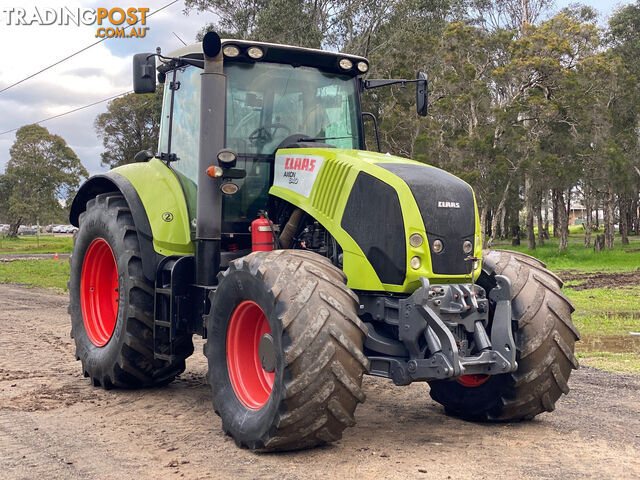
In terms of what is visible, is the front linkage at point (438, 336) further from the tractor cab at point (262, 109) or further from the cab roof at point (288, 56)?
the cab roof at point (288, 56)

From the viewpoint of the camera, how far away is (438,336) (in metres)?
5.14

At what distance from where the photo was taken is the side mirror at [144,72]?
21.6ft

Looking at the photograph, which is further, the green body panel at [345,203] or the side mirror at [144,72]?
the side mirror at [144,72]

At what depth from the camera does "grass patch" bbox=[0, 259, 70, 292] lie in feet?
71.3

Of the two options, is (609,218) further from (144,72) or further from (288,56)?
(144,72)

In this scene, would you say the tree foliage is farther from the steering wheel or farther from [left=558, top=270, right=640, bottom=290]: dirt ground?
the steering wheel

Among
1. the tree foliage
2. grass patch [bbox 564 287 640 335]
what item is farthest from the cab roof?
the tree foliage

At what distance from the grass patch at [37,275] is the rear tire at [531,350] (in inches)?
605

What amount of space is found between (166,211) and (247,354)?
185 centimetres

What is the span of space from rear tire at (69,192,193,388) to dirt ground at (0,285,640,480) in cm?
25

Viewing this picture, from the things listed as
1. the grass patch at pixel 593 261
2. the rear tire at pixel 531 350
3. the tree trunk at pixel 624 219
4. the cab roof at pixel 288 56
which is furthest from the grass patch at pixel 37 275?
the tree trunk at pixel 624 219

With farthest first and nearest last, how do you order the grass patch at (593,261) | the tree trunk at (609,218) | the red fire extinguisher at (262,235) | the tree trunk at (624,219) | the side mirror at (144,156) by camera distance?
the tree trunk at (624,219) → the tree trunk at (609,218) → the grass patch at (593,261) → the side mirror at (144,156) → the red fire extinguisher at (262,235)

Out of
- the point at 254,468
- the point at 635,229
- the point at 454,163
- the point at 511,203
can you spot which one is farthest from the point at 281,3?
the point at 635,229

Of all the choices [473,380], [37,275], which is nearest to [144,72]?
[473,380]
